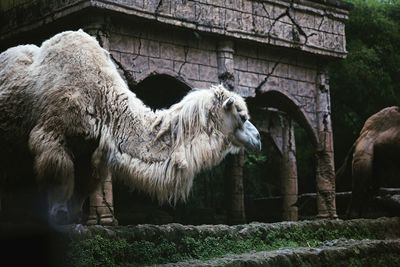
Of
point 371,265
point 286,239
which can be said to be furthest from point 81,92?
point 371,265

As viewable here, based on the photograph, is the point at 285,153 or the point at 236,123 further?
the point at 285,153

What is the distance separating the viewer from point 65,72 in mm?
Answer: 6336

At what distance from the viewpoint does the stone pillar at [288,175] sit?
1608cm

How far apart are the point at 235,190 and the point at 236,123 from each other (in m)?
8.33

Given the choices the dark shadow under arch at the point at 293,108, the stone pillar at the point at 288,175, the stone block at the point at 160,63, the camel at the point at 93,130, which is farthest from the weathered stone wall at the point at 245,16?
the stone pillar at the point at 288,175

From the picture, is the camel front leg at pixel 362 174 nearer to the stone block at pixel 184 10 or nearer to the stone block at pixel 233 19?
the stone block at pixel 233 19

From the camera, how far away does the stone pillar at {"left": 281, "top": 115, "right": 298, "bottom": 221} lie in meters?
16.1

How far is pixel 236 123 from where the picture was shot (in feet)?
21.5

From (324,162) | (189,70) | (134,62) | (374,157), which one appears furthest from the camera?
(324,162)

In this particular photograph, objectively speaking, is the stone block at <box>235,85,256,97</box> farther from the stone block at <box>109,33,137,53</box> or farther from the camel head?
the camel head

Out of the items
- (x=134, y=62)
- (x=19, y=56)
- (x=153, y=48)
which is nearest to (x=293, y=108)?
(x=153, y=48)

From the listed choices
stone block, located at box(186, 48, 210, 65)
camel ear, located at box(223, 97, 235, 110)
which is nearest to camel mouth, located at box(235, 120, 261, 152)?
camel ear, located at box(223, 97, 235, 110)

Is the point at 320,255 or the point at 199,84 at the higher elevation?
the point at 199,84

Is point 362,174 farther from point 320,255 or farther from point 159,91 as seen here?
point 159,91
